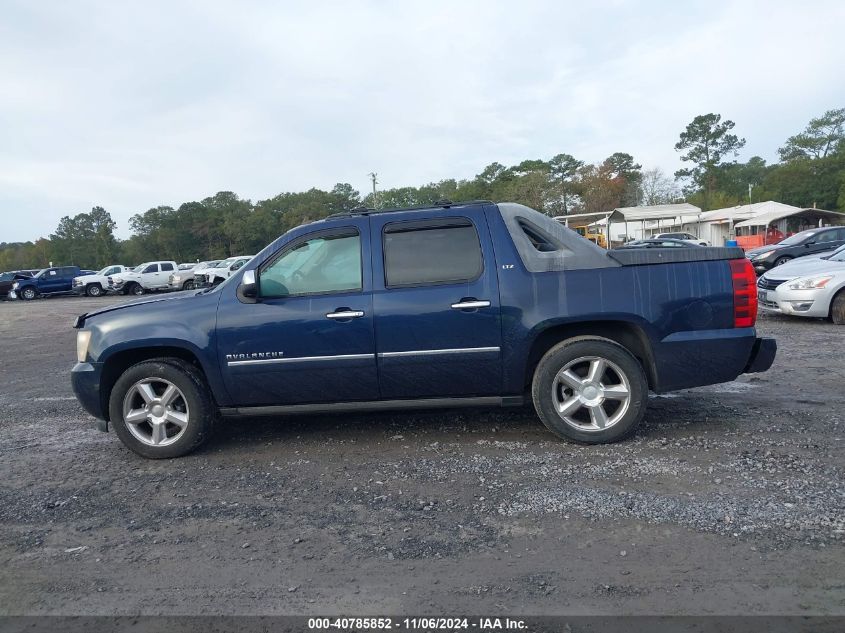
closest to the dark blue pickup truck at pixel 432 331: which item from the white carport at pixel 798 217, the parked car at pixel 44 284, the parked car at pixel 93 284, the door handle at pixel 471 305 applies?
the door handle at pixel 471 305

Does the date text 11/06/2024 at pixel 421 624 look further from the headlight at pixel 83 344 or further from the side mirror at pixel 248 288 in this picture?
the headlight at pixel 83 344

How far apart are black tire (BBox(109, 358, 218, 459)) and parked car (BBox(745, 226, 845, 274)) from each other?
18.3 meters

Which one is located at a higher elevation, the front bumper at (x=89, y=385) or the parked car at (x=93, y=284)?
the parked car at (x=93, y=284)

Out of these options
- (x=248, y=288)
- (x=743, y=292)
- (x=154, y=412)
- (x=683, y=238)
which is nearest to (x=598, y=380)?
(x=743, y=292)

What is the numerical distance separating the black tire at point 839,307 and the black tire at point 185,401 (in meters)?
9.56

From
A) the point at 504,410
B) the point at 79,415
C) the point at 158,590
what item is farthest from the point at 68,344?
the point at 158,590

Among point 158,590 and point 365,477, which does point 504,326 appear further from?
point 158,590

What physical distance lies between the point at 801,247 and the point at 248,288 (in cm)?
1965

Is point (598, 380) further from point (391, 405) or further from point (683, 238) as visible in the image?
point (683, 238)

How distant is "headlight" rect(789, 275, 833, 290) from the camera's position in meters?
9.67

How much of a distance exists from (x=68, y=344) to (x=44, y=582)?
10.6m

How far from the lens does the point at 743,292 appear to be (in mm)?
4426

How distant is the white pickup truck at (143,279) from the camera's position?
3306 cm

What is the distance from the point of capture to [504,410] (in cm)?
559
